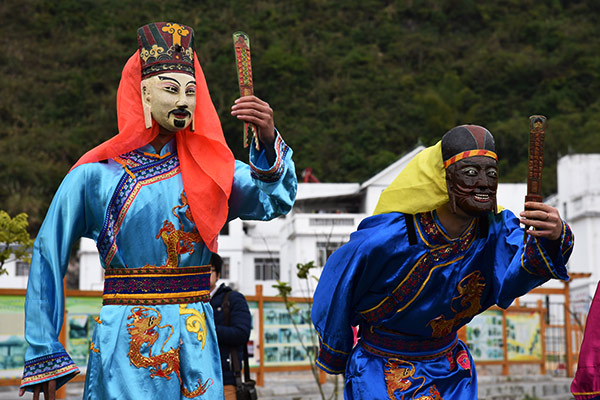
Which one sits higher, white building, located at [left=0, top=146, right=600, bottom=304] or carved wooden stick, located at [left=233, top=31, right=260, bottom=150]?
white building, located at [left=0, top=146, right=600, bottom=304]

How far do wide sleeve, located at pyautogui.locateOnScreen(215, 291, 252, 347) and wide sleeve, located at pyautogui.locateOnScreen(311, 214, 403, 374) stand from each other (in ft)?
5.43

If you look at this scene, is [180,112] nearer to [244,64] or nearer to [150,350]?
[244,64]

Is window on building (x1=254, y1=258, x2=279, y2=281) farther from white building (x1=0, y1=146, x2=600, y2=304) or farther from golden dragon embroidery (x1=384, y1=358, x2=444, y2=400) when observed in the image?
golden dragon embroidery (x1=384, y1=358, x2=444, y2=400)

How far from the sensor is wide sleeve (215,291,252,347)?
265 inches

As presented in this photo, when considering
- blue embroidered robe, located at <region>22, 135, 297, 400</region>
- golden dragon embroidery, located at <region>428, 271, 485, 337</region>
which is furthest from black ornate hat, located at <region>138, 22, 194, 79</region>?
golden dragon embroidery, located at <region>428, 271, 485, 337</region>

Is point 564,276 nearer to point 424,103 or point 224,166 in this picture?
point 224,166

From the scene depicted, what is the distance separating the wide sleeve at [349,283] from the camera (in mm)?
4863

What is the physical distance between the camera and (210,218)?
4.35 m

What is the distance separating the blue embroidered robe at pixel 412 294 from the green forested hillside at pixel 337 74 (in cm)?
4571

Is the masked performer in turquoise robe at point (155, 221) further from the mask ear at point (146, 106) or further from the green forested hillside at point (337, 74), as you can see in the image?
the green forested hillside at point (337, 74)

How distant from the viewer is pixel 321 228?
114 feet

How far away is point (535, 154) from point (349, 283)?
131 centimetres

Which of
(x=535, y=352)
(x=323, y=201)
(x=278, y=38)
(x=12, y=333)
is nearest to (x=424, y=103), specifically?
(x=278, y=38)

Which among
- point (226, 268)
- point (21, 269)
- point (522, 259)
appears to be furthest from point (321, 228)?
point (522, 259)
